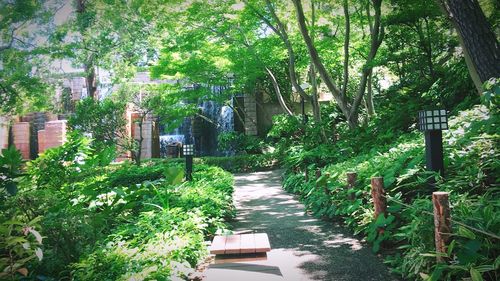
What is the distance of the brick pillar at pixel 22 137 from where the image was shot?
25312mm

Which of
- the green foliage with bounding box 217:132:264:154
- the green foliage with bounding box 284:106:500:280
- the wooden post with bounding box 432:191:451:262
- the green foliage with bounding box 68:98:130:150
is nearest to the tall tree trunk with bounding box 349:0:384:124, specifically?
the green foliage with bounding box 284:106:500:280

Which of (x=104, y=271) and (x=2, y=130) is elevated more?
(x=2, y=130)

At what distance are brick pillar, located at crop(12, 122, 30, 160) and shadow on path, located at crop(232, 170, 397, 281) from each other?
2211 centimetres

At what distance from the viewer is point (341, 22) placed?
41.9 ft

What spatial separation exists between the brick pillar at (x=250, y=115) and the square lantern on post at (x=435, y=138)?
58.2ft

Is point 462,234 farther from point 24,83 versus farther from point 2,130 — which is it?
point 2,130

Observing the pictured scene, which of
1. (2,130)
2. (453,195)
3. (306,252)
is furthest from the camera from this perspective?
(2,130)

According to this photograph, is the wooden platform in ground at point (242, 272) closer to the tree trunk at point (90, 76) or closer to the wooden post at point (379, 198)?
the wooden post at point (379, 198)

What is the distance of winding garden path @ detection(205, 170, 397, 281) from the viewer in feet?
13.4

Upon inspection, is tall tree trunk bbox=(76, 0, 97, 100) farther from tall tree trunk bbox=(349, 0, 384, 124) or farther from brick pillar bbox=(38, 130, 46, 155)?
tall tree trunk bbox=(349, 0, 384, 124)

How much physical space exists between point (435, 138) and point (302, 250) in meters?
2.20

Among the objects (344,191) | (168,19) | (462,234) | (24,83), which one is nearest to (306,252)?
(344,191)

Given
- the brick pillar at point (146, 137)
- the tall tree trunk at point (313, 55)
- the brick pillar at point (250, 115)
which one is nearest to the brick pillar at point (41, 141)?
the brick pillar at point (146, 137)

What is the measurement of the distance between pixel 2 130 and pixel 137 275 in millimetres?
25820
